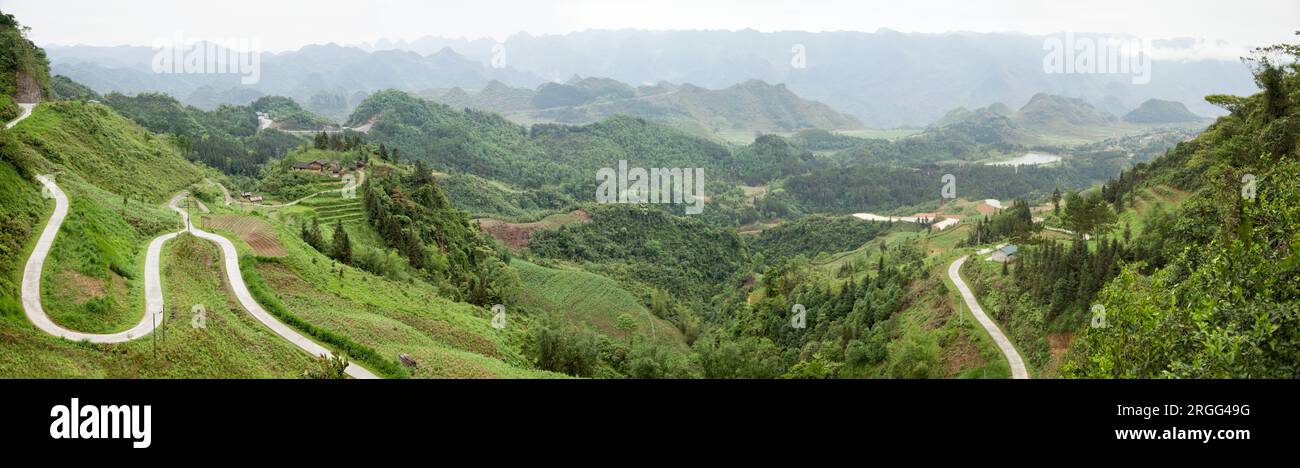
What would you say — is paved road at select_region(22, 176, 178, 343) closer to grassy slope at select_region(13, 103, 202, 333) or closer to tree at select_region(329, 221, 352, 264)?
grassy slope at select_region(13, 103, 202, 333)

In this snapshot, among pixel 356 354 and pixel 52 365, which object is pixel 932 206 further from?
pixel 52 365

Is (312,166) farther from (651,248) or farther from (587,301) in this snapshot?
(651,248)

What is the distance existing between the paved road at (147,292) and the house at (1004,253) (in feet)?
133

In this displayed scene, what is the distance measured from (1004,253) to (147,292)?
48145 millimetres

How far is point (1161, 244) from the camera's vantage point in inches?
1310

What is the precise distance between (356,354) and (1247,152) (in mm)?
42859

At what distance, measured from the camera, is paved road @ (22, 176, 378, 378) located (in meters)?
22.0

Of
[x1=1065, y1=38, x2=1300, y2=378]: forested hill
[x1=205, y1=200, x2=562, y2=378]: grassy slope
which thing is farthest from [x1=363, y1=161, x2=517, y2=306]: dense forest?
[x1=1065, y1=38, x2=1300, y2=378]: forested hill

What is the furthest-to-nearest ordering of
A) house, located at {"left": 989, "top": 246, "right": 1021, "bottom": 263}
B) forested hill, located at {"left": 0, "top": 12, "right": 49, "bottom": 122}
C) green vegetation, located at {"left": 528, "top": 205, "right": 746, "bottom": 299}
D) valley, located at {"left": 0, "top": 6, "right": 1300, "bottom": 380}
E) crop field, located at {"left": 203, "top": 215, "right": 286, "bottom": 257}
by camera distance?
green vegetation, located at {"left": 528, "top": 205, "right": 746, "bottom": 299}, forested hill, located at {"left": 0, "top": 12, "right": 49, "bottom": 122}, house, located at {"left": 989, "top": 246, "right": 1021, "bottom": 263}, crop field, located at {"left": 203, "top": 215, "right": 286, "bottom": 257}, valley, located at {"left": 0, "top": 6, "right": 1300, "bottom": 380}

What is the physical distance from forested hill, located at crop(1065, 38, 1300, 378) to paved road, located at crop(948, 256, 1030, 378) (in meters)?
4.56

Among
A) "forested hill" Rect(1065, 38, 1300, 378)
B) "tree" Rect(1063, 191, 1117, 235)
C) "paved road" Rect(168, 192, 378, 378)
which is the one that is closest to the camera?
"forested hill" Rect(1065, 38, 1300, 378)

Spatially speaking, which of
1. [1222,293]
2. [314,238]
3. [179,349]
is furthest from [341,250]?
[1222,293]

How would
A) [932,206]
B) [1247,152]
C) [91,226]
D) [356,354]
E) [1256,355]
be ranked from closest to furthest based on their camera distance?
[1256,355] → [356,354] → [91,226] → [1247,152] → [932,206]
